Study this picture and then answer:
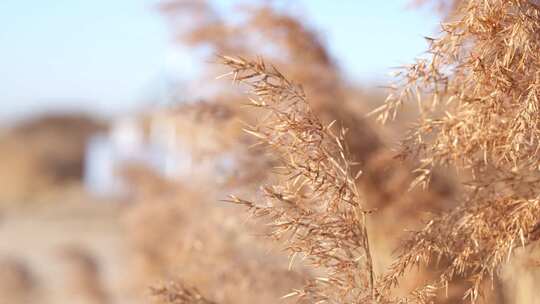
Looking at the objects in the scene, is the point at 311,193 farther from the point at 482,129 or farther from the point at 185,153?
the point at 185,153

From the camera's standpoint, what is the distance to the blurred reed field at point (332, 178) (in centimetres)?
344

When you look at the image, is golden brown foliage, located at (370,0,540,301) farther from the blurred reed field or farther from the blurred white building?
the blurred white building

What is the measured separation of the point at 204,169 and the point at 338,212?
469 centimetres

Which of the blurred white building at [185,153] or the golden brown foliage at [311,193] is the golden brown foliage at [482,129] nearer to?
the golden brown foliage at [311,193]

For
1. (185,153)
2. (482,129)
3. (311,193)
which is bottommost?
(311,193)

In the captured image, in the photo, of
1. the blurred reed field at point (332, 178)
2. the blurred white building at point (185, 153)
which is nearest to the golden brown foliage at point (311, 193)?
the blurred reed field at point (332, 178)

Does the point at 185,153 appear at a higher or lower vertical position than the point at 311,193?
higher

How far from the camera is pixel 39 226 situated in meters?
30.1

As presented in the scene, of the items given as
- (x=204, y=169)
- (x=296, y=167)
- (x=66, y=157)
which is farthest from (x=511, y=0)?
(x=66, y=157)

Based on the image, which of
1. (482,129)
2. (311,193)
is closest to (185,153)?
(311,193)

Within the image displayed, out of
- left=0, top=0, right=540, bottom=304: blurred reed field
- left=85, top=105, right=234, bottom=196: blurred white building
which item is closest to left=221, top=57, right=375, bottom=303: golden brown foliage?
left=0, top=0, right=540, bottom=304: blurred reed field

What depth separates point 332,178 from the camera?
344cm

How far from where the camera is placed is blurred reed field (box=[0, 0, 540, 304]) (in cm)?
344

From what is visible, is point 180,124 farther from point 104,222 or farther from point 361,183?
point 104,222
